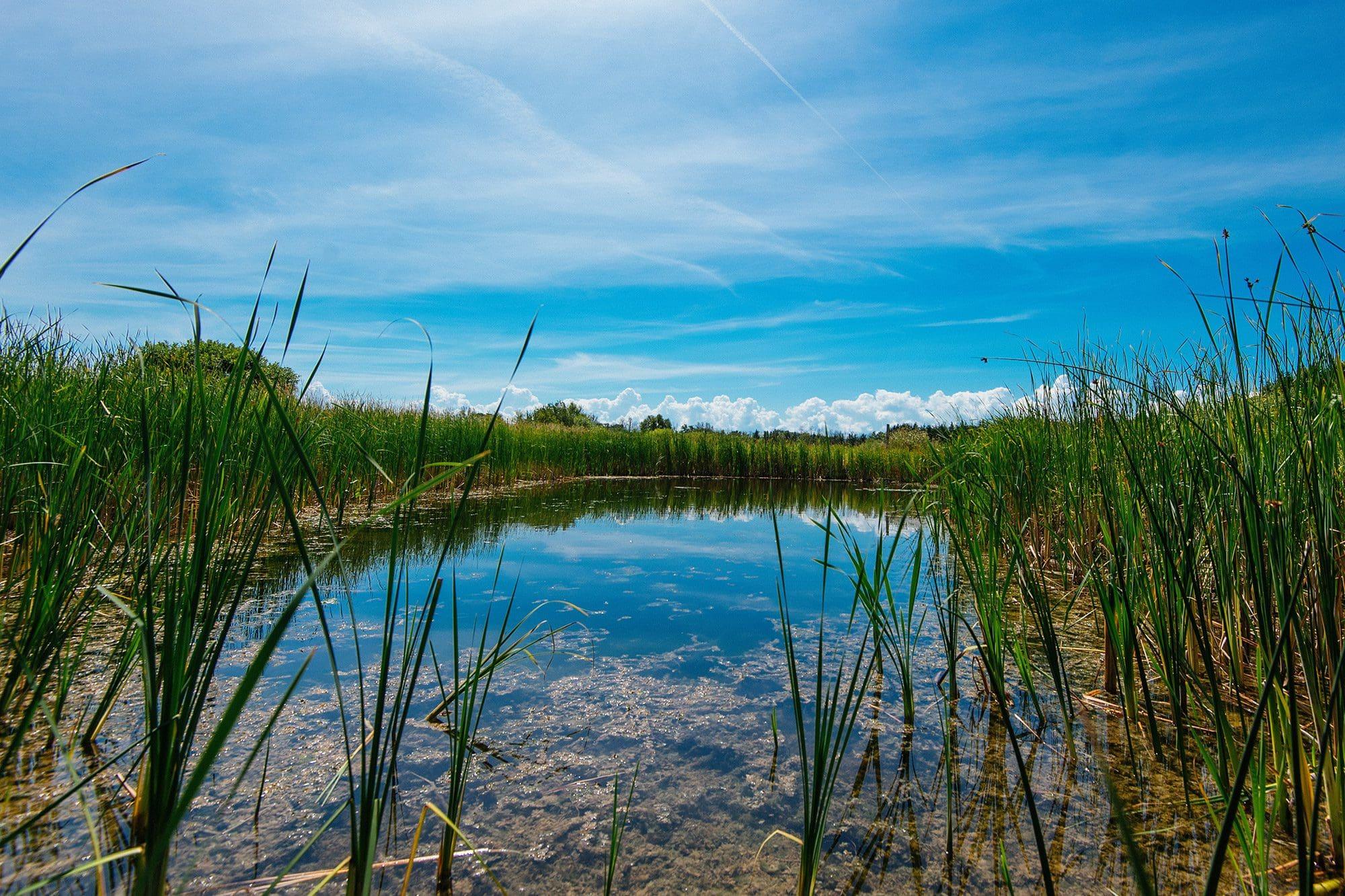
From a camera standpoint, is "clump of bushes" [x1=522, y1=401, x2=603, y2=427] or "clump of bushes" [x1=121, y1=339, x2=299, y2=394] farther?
"clump of bushes" [x1=522, y1=401, x2=603, y2=427]

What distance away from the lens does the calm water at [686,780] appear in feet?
4.71

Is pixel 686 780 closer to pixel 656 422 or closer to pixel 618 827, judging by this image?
pixel 618 827

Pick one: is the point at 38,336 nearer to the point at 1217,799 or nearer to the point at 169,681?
the point at 169,681

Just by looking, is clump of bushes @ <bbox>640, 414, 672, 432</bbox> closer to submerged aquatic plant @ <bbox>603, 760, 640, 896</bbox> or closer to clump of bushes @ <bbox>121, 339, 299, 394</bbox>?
clump of bushes @ <bbox>121, 339, 299, 394</bbox>

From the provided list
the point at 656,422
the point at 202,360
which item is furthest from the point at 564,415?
the point at 202,360

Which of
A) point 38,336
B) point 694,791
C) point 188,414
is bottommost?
point 694,791

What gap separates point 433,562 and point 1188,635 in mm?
4020

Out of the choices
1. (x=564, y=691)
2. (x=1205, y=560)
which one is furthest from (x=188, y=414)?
(x=1205, y=560)

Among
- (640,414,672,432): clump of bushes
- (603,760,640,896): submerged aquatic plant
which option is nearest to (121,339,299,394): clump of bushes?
(603,760,640,896): submerged aquatic plant

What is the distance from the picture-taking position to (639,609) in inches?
142

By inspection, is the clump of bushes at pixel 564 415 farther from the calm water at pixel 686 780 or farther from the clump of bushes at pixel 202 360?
the calm water at pixel 686 780

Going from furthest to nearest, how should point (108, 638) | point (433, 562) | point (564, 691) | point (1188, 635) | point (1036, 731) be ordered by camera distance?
point (433, 562)
point (108, 638)
point (564, 691)
point (1188, 635)
point (1036, 731)

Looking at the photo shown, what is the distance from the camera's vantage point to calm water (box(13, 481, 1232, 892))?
4.71ft

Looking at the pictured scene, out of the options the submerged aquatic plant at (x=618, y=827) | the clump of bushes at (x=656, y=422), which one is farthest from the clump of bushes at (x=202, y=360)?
the clump of bushes at (x=656, y=422)
